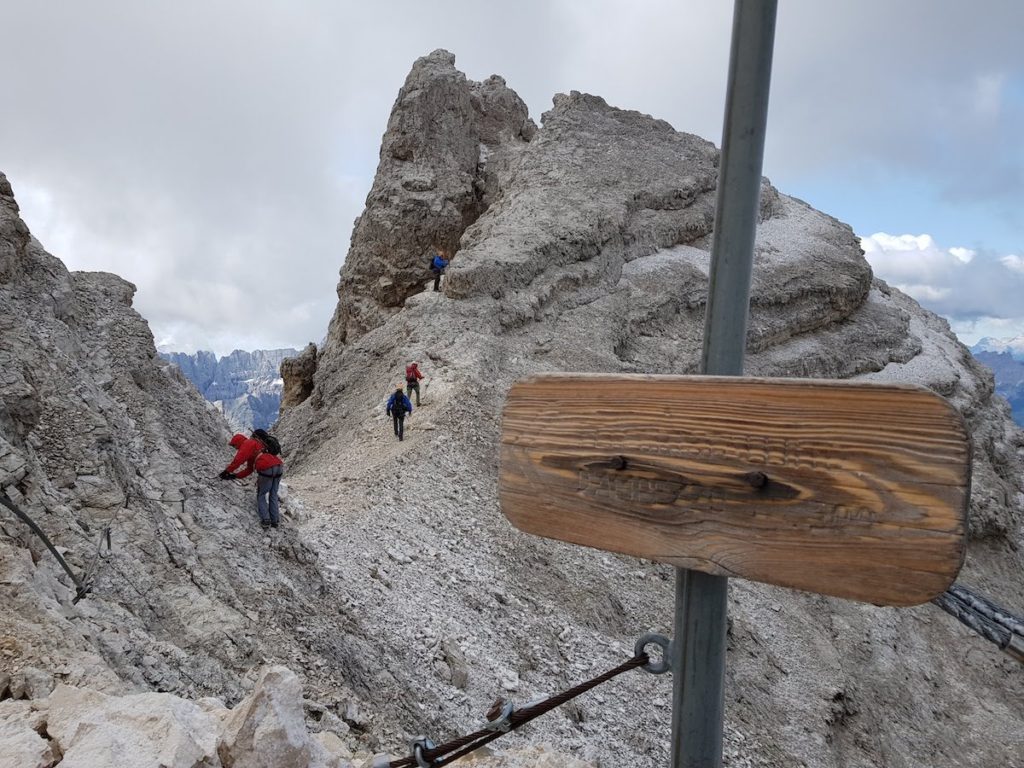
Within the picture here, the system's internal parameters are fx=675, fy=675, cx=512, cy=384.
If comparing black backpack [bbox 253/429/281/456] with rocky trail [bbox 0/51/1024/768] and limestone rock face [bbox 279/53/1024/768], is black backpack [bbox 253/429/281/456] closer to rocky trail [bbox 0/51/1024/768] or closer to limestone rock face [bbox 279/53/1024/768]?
rocky trail [bbox 0/51/1024/768]

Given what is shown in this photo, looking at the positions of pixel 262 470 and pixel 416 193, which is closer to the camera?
pixel 262 470

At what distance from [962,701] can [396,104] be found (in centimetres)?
3097

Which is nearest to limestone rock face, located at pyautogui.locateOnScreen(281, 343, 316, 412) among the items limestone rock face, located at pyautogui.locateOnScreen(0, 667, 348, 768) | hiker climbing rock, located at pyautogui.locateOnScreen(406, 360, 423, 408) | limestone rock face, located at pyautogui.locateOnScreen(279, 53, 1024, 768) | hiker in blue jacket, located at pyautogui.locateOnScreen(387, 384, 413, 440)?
limestone rock face, located at pyautogui.locateOnScreen(279, 53, 1024, 768)

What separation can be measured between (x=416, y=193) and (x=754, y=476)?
3001 cm

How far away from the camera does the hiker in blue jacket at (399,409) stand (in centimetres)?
1661

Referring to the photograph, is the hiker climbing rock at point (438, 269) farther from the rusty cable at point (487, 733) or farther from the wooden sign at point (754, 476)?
the wooden sign at point (754, 476)

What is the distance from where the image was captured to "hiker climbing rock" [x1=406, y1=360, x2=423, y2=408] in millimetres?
17984

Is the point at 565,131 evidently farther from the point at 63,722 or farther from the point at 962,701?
the point at 63,722

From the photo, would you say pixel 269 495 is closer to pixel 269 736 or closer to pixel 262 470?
pixel 262 470

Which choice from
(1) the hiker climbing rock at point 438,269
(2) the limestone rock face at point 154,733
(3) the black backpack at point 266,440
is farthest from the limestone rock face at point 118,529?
(1) the hiker climbing rock at point 438,269

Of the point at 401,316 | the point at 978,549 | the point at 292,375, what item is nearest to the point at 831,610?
the point at 978,549

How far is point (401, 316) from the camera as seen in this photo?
75.1ft

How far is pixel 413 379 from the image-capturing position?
18.1 metres

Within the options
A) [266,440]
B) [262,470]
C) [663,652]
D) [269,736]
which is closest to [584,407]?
[663,652]
